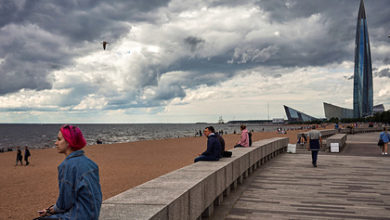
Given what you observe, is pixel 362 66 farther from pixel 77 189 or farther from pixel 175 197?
pixel 77 189

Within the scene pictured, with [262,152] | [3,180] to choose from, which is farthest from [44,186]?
[262,152]

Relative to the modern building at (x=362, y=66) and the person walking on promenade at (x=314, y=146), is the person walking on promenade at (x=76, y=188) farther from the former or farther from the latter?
the modern building at (x=362, y=66)

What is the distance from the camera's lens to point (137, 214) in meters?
3.34

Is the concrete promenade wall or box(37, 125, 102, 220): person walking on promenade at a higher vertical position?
box(37, 125, 102, 220): person walking on promenade

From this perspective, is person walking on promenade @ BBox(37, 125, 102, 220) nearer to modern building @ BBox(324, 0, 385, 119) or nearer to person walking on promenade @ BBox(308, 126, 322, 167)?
person walking on promenade @ BBox(308, 126, 322, 167)

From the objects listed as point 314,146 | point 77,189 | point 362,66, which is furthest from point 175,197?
point 362,66

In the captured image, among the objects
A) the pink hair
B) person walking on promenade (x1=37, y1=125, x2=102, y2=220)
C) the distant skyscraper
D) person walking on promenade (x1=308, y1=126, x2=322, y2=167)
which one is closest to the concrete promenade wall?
person walking on promenade (x1=37, y1=125, x2=102, y2=220)

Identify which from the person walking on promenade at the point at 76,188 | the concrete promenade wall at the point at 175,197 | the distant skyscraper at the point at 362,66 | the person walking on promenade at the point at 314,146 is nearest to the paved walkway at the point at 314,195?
the concrete promenade wall at the point at 175,197

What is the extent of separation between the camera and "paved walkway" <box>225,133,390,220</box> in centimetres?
596

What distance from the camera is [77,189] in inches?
104

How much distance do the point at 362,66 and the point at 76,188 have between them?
560 feet

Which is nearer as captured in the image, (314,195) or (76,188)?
(76,188)

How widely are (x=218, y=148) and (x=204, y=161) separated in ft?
1.45

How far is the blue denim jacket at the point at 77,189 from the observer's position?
2.63m
